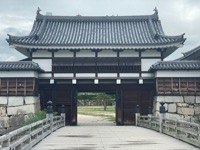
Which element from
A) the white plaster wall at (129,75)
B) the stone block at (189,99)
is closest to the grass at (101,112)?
the white plaster wall at (129,75)

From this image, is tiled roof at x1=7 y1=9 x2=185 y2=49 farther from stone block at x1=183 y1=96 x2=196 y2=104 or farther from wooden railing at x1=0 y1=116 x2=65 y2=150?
wooden railing at x1=0 y1=116 x2=65 y2=150

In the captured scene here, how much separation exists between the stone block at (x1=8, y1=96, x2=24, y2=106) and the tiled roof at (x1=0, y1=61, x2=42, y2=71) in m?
1.98

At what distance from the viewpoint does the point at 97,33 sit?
2600cm

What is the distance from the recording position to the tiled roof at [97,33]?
22.4m

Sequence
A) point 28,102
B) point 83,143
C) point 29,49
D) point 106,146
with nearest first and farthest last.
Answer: point 106,146 < point 83,143 < point 28,102 < point 29,49

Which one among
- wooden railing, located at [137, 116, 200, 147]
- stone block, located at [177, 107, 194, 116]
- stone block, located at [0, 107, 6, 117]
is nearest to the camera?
wooden railing, located at [137, 116, 200, 147]

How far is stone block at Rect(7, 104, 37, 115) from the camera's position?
69.3 ft

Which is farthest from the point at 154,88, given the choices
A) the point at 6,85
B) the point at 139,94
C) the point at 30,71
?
the point at 6,85

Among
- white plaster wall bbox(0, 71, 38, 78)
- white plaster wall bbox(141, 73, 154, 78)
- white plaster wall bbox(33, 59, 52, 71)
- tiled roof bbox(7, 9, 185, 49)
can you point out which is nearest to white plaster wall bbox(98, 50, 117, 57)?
tiled roof bbox(7, 9, 185, 49)

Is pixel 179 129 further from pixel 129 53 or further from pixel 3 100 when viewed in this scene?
pixel 3 100

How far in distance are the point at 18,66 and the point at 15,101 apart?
240cm

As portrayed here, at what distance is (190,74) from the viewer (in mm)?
21906

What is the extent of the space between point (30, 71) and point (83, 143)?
11324 mm

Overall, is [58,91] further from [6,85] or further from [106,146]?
[106,146]
